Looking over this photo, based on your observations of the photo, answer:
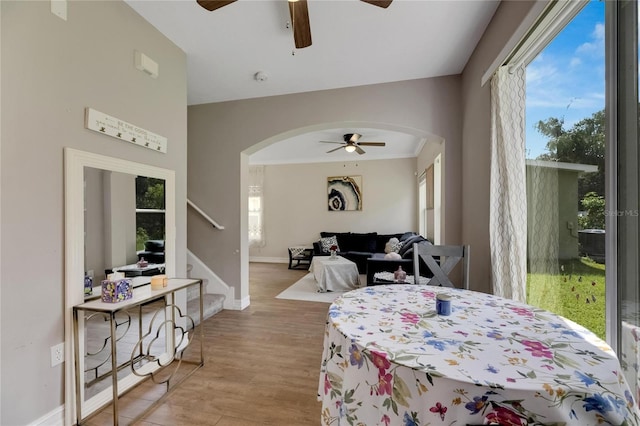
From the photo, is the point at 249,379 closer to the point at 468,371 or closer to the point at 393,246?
the point at 468,371

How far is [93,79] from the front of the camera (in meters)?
1.75

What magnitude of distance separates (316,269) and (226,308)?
1.55 m

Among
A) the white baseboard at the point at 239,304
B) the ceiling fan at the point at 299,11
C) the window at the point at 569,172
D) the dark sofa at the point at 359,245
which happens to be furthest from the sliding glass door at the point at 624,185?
the dark sofa at the point at 359,245

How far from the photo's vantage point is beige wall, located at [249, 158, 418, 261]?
6.59 meters

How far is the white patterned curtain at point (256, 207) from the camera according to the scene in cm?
724

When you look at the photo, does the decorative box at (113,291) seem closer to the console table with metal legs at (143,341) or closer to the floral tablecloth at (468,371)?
the console table with metal legs at (143,341)

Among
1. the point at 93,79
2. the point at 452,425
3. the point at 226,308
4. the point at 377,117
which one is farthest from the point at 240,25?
the point at 226,308

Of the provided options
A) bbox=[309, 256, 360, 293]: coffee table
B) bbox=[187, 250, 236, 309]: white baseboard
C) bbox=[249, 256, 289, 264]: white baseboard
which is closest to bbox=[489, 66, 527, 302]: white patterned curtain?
bbox=[309, 256, 360, 293]: coffee table

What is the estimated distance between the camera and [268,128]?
11.3 ft

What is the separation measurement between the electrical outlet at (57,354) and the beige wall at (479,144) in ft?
9.78

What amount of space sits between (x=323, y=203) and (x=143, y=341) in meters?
5.23

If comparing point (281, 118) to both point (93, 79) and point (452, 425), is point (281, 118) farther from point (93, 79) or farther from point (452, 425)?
point (452, 425)

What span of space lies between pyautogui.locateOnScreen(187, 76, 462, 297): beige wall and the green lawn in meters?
1.29

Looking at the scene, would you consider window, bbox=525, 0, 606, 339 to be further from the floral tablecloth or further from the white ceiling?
the white ceiling
